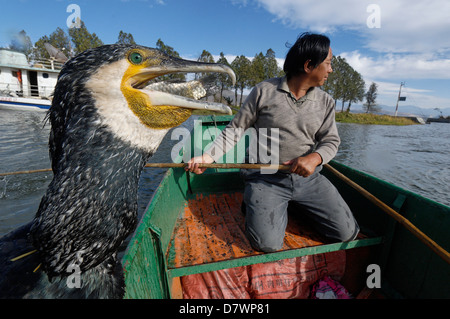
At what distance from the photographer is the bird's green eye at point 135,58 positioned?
3.55 ft

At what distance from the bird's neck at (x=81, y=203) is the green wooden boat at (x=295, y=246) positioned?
1.33 feet

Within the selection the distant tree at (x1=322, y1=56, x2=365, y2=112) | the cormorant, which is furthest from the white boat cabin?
the distant tree at (x1=322, y1=56, x2=365, y2=112)

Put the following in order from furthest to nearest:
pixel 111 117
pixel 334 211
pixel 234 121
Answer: pixel 234 121, pixel 334 211, pixel 111 117

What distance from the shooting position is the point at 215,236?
98.5 inches

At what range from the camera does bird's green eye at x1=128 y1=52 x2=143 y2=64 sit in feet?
3.55

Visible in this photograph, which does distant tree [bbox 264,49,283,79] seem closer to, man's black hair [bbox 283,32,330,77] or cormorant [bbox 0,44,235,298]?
man's black hair [bbox 283,32,330,77]

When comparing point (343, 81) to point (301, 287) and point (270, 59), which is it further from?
point (301, 287)

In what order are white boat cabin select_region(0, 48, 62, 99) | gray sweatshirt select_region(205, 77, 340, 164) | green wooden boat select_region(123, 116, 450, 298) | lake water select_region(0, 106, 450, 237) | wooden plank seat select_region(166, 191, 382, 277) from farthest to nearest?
white boat cabin select_region(0, 48, 62, 99)
lake water select_region(0, 106, 450, 237)
gray sweatshirt select_region(205, 77, 340, 164)
wooden plank seat select_region(166, 191, 382, 277)
green wooden boat select_region(123, 116, 450, 298)

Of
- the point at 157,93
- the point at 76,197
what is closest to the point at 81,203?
the point at 76,197

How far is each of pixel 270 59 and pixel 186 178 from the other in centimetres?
3307

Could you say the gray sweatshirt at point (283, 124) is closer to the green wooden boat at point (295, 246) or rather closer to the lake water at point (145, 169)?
the green wooden boat at point (295, 246)

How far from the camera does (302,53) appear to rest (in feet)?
7.64

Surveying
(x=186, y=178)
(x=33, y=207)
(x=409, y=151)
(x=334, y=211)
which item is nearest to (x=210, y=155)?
(x=186, y=178)

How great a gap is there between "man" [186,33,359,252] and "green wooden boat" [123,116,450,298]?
0.83 feet
